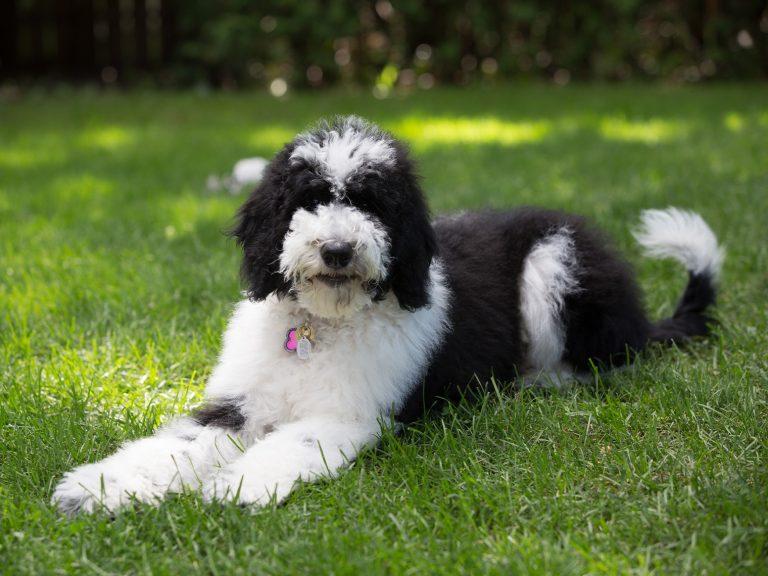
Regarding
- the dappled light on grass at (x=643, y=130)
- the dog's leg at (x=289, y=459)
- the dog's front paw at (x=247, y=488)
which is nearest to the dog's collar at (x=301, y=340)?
the dog's leg at (x=289, y=459)

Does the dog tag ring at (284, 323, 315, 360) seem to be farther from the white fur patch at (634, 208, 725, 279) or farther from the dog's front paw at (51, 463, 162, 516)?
the white fur patch at (634, 208, 725, 279)

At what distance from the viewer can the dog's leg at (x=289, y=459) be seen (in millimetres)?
2490

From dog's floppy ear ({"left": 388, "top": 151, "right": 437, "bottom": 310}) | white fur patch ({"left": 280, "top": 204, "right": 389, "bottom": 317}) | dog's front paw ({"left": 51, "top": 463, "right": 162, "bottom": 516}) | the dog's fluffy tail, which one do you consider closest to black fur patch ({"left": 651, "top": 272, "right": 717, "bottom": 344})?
the dog's fluffy tail

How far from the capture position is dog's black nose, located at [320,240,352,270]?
2586mm

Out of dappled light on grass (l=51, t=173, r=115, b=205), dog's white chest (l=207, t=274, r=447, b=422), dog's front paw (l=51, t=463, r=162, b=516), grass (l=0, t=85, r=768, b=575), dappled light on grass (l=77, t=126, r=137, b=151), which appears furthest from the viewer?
dappled light on grass (l=77, t=126, r=137, b=151)

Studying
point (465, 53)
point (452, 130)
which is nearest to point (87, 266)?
point (452, 130)

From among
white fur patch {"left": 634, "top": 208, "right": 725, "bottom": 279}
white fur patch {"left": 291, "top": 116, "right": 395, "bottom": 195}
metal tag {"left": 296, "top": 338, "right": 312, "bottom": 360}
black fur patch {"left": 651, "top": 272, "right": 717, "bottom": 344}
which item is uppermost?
white fur patch {"left": 291, "top": 116, "right": 395, "bottom": 195}

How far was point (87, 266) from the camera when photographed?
16.1 ft

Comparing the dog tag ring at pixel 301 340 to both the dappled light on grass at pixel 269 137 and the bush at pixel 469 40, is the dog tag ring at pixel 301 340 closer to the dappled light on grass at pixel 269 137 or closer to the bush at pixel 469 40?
the dappled light on grass at pixel 269 137

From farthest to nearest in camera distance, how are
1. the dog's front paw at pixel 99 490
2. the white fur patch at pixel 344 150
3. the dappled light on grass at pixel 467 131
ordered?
1. the dappled light on grass at pixel 467 131
2. the white fur patch at pixel 344 150
3. the dog's front paw at pixel 99 490

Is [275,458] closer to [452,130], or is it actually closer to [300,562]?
[300,562]

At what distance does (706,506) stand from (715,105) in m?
8.33

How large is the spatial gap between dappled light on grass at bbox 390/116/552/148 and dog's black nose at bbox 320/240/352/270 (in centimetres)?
557

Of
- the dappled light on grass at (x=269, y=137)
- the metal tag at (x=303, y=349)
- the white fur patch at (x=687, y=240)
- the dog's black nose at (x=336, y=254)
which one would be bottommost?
the metal tag at (x=303, y=349)
